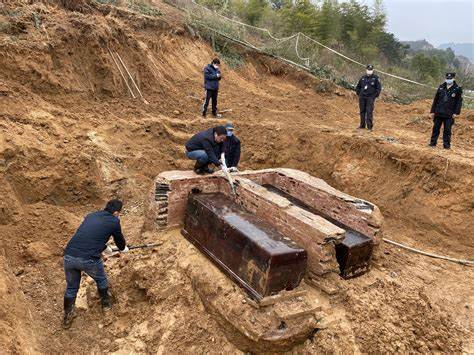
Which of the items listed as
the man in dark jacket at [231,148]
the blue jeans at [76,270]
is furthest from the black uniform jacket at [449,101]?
the blue jeans at [76,270]

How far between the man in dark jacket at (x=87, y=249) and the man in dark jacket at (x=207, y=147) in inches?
74.3

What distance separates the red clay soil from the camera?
510 centimetres

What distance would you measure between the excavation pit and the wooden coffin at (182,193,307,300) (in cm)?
9

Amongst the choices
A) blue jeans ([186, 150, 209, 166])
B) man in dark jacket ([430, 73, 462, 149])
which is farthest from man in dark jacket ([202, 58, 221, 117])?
man in dark jacket ([430, 73, 462, 149])

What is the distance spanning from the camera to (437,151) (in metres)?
8.55

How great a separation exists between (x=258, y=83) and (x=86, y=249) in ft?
35.0

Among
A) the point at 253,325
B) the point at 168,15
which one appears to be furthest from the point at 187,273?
the point at 168,15

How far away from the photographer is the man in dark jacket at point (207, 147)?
652 cm

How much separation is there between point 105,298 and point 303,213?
2.90 m

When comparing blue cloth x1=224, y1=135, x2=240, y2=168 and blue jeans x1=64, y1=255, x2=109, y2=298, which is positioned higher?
blue cloth x1=224, y1=135, x2=240, y2=168

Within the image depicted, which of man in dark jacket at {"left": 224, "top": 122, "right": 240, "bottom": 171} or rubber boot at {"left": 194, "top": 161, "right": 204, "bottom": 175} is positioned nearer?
rubber boot at {"left": 194, "top": 161, "right": 204, "bottom": 175}

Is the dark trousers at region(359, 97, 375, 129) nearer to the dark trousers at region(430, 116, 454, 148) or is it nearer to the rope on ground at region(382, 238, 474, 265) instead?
the dark trousers at region(430, 116, 454, 148)

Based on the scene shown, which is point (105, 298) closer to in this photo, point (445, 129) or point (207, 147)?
point (207, 147)

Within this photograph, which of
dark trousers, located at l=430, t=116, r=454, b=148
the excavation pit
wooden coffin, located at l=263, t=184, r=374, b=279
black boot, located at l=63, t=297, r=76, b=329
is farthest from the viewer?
dark trousers, located at l=430, t=116, r=454, b=148
